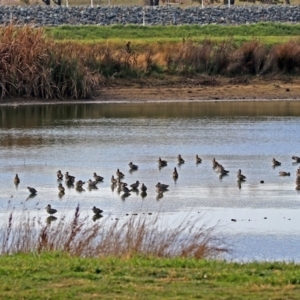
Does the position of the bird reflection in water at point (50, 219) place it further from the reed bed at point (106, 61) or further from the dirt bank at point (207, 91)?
the dirt bank at point (207, 91)

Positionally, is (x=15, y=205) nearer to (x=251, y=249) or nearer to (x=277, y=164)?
(x=251, y=249)

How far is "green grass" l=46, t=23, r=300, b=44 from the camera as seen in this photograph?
5019 centimetres

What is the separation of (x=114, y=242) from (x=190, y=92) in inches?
1095

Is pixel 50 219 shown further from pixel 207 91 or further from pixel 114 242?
pixel 207 91

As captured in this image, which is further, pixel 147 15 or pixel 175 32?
pixel 147 15

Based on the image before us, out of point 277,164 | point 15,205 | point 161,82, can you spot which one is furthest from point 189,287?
point 161,82

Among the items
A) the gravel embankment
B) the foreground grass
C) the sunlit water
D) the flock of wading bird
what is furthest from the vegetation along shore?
the gravel embankment

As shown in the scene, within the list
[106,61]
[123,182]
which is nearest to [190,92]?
[106,61]

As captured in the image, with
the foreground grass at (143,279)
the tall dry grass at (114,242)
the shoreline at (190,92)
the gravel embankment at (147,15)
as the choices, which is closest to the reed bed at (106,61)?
the shoreline at (190,92)

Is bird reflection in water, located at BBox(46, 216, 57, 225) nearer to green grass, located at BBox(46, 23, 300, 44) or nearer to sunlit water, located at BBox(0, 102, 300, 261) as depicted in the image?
sunlit water, located at BBox(0, 102, 300, 261)

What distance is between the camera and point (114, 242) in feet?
46.1

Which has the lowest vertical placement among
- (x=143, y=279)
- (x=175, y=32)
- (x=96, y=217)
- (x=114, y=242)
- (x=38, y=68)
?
(x=175, y=32)

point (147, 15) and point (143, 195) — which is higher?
point (143, 195)

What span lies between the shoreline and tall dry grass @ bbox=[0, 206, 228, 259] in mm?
23246
